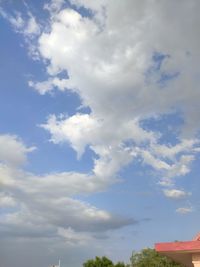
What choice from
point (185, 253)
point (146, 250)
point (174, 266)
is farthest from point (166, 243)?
point (146, 250)

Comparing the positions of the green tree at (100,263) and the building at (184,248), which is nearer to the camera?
the building at (184,248)

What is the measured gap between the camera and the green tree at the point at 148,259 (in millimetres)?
62241

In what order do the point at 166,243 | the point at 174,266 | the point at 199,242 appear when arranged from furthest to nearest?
the point at 174,266 → the point at 166,243 → the point at 199,242

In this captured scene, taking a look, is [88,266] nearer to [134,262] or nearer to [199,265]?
[134,262]

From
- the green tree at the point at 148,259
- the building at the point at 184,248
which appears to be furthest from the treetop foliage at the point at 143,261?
Answer: the building at the point at 184,248

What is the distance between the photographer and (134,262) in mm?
66562

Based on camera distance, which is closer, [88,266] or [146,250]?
[88,266]

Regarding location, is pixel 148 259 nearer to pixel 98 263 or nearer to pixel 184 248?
pixel 98 263

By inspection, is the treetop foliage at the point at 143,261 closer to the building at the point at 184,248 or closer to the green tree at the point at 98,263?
the green tree at the point at 98,263

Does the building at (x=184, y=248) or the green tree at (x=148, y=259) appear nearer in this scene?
A: the building at (x=184, y=248)

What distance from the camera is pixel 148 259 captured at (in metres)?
64.9

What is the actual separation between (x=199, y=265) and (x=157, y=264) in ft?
163

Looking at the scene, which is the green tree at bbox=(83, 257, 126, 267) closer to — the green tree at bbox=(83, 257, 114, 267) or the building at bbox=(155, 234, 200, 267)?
the green tree at bbox=(83, 257, 114, 267)

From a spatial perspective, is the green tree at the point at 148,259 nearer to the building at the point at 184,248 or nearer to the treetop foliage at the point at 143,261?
the treetop foliage at the point at 143,261
